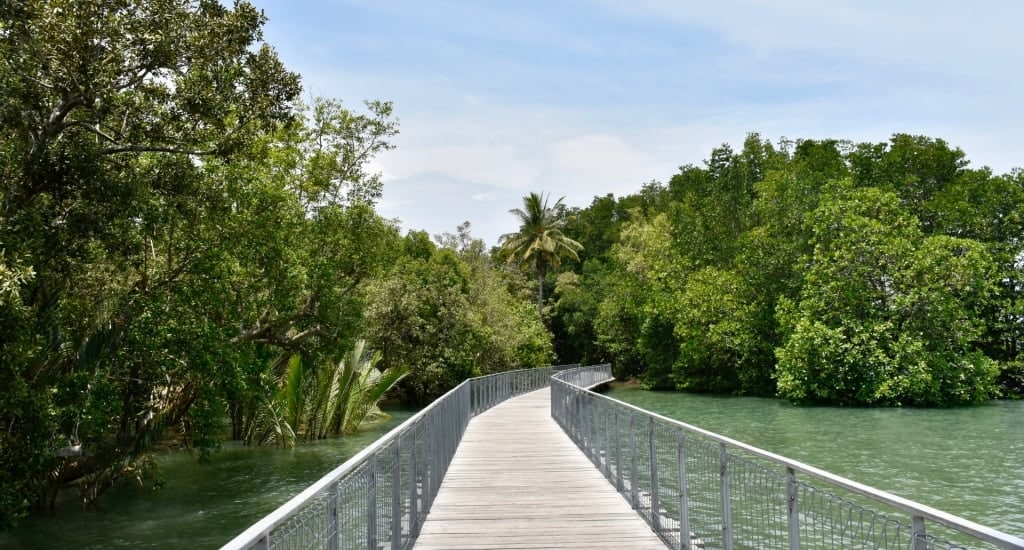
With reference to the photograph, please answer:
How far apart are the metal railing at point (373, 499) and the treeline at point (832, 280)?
80.4 ft

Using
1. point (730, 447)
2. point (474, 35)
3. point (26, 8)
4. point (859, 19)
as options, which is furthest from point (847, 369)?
point (26, 8)

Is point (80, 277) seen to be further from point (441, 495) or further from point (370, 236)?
point (370, 236)

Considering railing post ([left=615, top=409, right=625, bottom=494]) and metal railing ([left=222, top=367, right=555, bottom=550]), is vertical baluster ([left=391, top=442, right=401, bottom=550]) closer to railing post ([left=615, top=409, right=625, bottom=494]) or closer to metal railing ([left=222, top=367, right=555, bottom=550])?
metal railing ([left=222, top=367, right=555, bottom=550])

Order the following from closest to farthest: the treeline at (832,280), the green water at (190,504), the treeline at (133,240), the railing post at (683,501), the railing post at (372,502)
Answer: the railing post at (372,502) < the railing post at (683,501) < the treeline at (133,240) < the green water at (190,504) < the treeline at (832,280)

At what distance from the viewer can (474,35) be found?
13195 millimetres

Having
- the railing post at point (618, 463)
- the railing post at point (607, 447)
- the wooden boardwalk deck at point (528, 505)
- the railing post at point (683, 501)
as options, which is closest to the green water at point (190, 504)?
the wooden boardwalk deck at point (528, 505)

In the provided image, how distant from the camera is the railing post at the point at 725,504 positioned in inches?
209

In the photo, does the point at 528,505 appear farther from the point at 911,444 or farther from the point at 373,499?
the point at 911,444

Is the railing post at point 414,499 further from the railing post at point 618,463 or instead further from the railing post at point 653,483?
the railing post at point 618,463

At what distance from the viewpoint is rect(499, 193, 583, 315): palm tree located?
5722 cm

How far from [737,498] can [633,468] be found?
274 centimetres

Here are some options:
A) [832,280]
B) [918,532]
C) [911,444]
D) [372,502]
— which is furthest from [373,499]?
[832,280]

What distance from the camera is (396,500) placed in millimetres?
6133

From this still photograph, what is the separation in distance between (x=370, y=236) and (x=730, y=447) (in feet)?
46.1
